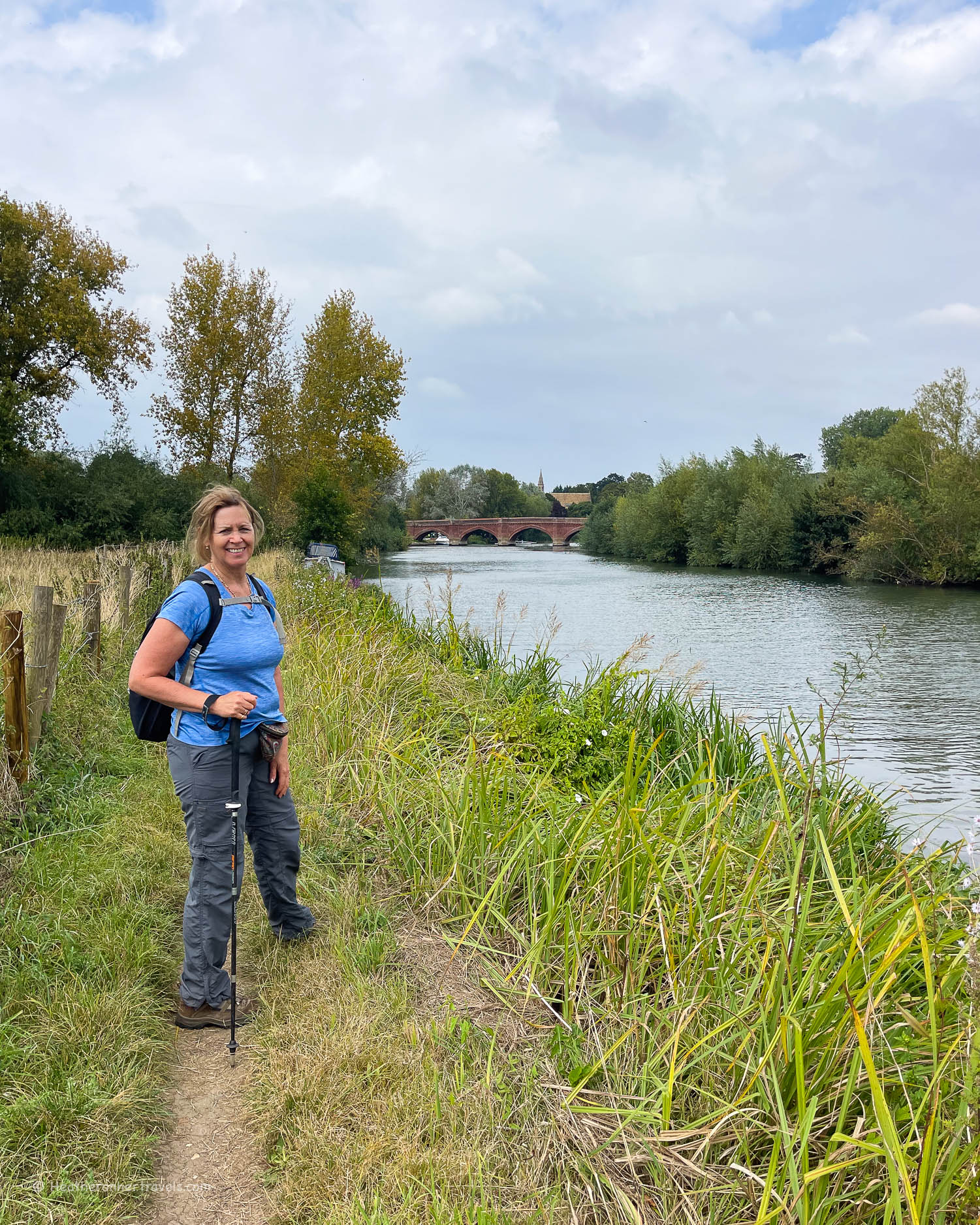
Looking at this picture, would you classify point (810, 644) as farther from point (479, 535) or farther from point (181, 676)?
point (479, 535)

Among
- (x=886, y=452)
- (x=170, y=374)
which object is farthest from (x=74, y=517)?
(x=886, y=452)

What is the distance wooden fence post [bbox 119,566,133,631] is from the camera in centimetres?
880

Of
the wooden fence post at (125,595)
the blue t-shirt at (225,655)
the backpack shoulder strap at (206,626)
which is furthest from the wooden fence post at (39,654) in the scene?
the wooden fence post at (125,595)

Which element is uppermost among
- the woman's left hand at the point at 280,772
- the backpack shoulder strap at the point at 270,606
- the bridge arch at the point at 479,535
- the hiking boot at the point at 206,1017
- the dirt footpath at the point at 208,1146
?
the bridge arch at the point at 479,535

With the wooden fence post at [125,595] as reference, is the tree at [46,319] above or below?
above

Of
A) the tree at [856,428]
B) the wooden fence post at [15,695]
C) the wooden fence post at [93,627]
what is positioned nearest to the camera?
the wooden fence post at [15,695]

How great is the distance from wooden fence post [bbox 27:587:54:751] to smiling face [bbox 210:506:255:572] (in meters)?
2.67

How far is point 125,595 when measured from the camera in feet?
29.1

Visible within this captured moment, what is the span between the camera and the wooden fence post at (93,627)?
7353 mm

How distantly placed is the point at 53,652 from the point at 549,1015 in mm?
3932

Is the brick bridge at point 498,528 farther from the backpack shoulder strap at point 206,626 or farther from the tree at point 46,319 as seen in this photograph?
the backpack shoulder strap at point 206,626

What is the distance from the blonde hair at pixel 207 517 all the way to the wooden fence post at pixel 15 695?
83.8 inches

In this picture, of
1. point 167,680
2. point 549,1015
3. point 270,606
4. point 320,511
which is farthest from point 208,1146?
point 320,511

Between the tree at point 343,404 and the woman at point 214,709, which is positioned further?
the tree at point 343,404
